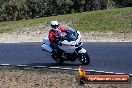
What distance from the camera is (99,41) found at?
25.7m

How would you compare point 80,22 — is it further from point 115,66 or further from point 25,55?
point 115,66

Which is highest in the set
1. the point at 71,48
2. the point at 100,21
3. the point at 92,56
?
the point at 71,48

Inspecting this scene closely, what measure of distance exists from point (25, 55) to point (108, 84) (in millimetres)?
7993

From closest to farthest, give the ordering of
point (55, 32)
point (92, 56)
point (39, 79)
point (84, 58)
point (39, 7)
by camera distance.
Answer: point (39, 79) → point (84, 58) → point (55, 32) → point (92, 56) → point (39, 7)

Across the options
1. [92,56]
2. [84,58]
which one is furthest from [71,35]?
[92,56]

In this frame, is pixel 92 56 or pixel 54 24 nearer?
pixel 54 24

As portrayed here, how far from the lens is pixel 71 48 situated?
17.5 metres

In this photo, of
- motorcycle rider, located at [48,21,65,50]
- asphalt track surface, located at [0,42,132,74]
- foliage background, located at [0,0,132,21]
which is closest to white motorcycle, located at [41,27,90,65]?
motorcycle rider, located at [48,21,65,50]

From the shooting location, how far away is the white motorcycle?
1741 cm

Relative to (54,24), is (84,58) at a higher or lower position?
lower

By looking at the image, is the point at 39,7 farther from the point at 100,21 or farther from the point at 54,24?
the point at 54,24

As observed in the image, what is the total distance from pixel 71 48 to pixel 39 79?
8.59 ft

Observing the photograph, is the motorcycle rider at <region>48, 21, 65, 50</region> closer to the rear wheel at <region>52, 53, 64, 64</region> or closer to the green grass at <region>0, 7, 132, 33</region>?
the rear wheel at <region>52, 53, 64, 64</region>

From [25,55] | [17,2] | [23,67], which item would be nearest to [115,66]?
[23,67]
